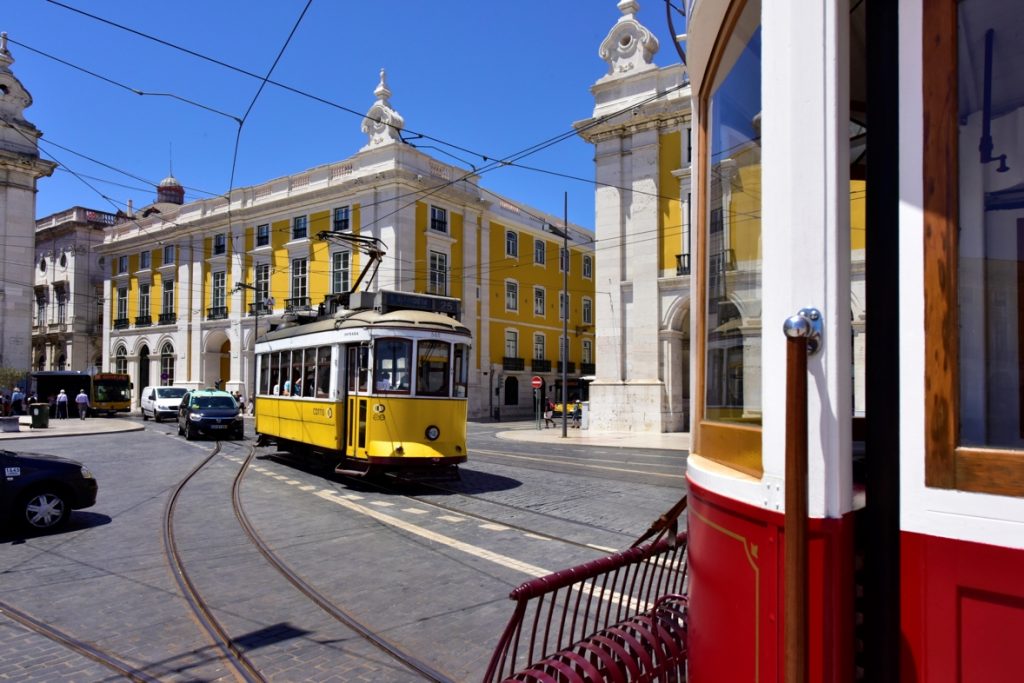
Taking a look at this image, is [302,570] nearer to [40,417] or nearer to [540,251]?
[40,417]

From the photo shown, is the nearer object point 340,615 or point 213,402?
point 340,615

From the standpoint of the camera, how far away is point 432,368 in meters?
11.4

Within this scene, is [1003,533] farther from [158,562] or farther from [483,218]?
[483,218]

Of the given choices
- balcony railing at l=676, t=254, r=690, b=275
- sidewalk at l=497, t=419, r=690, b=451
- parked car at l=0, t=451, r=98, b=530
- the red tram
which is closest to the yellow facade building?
balcony railing at l=676, t=254, r=690, b=275

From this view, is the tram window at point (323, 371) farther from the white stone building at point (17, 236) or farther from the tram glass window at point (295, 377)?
the white stone building at point (17, 236)

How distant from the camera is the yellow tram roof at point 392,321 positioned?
1131 cm

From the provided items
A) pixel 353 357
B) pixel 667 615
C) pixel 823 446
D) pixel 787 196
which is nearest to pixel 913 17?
pixel 787 196

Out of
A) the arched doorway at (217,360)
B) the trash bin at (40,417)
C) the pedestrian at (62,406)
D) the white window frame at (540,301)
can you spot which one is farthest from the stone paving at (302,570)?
the white window frame at (540,301)

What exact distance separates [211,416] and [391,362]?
12952mm

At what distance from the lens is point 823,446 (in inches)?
57.4

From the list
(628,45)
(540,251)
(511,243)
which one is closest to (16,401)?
(511,243)

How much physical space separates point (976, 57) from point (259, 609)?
18.5 ft

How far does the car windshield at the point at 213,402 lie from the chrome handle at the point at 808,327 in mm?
23250

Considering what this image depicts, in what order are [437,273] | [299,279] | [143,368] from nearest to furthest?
[437,273] < [299,279] < [143,368]
